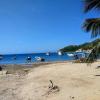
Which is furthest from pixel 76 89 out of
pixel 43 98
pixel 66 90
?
pixel 43 98

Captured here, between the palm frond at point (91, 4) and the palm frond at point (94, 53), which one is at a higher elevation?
the palm frond at point (91, 4)

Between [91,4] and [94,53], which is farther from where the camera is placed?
[91,4]

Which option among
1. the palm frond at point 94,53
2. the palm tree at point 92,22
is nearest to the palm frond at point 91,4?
the palm tree at point 92,22

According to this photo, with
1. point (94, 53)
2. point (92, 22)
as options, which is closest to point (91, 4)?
point (92, 22)

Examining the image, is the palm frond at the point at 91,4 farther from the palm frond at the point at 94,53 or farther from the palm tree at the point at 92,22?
the palm frond at the point at 94,53

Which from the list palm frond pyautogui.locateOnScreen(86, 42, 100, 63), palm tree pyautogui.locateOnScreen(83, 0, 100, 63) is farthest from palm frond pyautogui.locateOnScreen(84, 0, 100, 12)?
palm frond pyautogui.locateOnScreen(86, 42, 100, 63)

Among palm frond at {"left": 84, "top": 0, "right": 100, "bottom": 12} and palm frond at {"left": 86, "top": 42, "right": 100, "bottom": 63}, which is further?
palm frond at {"left": 84, "top": 0, "right": 100, "bottom": 12}

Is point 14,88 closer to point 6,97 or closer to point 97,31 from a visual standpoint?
point 6,97

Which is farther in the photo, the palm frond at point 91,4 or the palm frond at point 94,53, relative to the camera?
the palm frond at point 91,4

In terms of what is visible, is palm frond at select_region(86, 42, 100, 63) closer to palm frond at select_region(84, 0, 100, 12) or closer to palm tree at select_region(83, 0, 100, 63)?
palm tree at select_region(83, 0, 100, 63)

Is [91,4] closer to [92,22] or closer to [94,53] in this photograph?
[92,22]

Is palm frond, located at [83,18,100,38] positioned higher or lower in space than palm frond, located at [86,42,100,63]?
higher

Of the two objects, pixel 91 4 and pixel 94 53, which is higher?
pixel 91 4

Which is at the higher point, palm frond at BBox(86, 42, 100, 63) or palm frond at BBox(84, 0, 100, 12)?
palm frond at BBox(84, 0, 100, 12)
